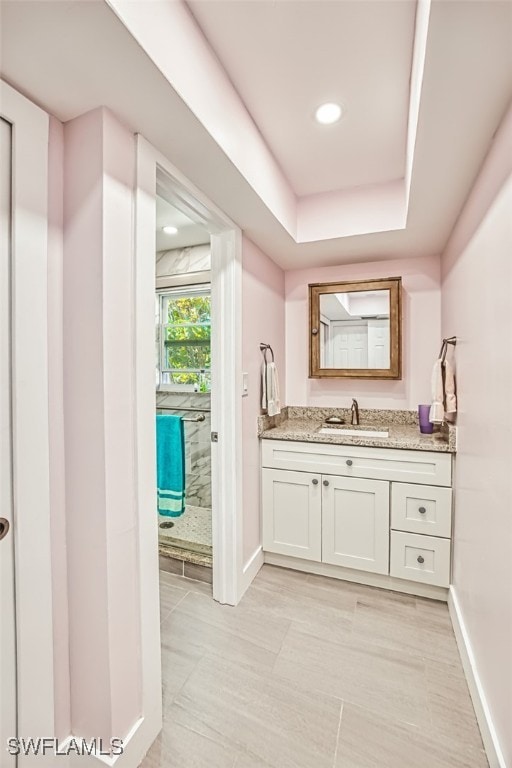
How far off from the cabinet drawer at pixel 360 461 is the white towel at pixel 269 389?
23 centimetres

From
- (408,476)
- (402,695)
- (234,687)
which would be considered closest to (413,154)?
(408,476)

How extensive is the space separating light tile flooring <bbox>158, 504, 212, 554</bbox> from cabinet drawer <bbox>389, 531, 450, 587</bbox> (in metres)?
1.13

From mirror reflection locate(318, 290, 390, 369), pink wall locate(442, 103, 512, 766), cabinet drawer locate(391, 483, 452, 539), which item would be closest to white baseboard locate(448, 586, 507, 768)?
pink wall locate(442, 103, 512, 766)

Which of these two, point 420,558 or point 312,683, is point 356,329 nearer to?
point 420,558

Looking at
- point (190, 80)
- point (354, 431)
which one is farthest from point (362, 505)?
point (190, 80)

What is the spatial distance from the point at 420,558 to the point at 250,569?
986mm

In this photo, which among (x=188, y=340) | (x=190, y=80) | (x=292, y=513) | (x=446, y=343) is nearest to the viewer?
(x=190, y=80)

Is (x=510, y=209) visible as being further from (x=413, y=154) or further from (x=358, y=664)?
(x=358, y=664)

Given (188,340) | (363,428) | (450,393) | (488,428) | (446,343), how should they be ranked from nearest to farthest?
(488,428) → (450,393) → (446,343) → (363,428) → (188,340)

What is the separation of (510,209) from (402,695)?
71.3 inches

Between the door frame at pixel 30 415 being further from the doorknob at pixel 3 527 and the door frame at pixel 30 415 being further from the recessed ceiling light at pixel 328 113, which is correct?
the recessed ceiling light at pixel 328 113

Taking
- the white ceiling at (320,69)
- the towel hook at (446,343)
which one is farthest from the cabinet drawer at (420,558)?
the white ceiling at (320,69)

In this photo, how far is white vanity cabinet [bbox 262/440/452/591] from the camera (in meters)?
1.90

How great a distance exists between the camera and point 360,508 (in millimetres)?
2051
